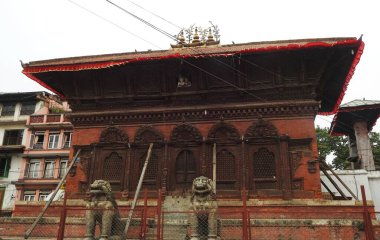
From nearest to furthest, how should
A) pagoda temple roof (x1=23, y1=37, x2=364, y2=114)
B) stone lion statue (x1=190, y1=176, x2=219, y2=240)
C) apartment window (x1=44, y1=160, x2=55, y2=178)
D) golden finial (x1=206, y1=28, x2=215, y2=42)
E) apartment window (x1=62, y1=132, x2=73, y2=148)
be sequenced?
stone lion statue (x1=190, y1=176, x2=219, y2=240), pagoda temple roof (x1=23, y1=37, x2=364, y2=114), golden finial (x1=206, y1=28, x2=215, y2=42), apartment window (x1=44, y1=160, x2=55, y2=178), apartment window (x1=62, y1=132, x2=73, y2=148)

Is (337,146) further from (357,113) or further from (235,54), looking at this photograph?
(235,54)

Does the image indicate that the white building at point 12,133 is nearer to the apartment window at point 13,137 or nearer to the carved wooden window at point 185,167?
the apartment window at point 13,137

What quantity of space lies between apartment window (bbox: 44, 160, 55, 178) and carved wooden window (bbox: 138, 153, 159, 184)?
23.3 meters

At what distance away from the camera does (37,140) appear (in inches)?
1395

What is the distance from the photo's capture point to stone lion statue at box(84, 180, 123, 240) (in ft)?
31.0

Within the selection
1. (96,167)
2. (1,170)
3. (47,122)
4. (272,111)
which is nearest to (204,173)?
(272,111)

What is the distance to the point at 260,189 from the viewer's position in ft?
40.7

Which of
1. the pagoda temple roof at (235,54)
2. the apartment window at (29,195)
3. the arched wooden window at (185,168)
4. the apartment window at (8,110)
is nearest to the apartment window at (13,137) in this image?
the apartment window at (8,110)

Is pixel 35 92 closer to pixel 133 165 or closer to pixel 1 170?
pixel 1 170

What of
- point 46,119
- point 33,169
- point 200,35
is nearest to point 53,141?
point 46,119

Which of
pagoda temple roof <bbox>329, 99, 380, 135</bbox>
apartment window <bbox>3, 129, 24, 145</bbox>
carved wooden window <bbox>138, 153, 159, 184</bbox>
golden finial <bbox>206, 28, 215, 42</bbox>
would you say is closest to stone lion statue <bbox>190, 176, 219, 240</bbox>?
carved wooden window <bbox>138, 153, 159, 184</bbox>

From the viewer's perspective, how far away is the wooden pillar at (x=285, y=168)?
12009 mm

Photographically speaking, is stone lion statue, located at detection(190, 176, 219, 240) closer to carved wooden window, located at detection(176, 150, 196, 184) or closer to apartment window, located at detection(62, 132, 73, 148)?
carved wooden window, located at detection(176, 150, 196, 184)

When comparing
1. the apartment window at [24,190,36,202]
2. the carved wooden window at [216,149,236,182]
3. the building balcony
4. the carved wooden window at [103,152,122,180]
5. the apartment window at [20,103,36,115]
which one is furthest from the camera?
the apartment window at [20,103,36,115]
